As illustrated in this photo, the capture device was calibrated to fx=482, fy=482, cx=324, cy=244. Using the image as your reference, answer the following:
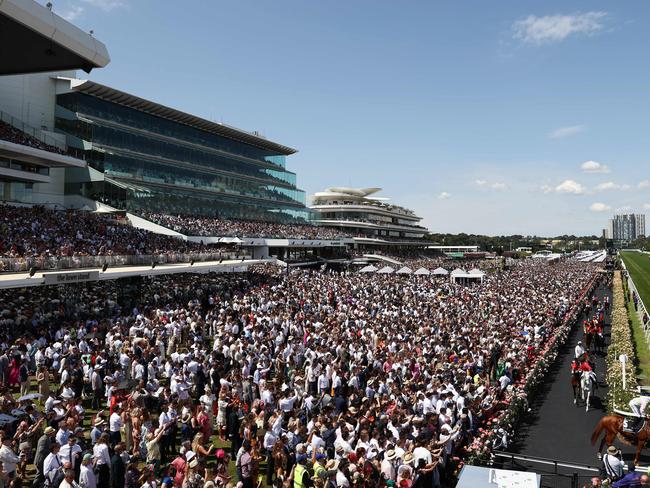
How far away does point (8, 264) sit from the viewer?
19625 millimetres

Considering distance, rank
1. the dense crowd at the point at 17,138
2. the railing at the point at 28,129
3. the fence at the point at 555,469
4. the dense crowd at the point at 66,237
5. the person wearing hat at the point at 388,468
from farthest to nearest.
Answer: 1. the railing at the point at 28,129
2. the dense crowd at the point at 17,138
3. the dense crowd at the point at 66,237
4. the fence at the point at 555,469
5. the person wearing hat at the point at 388,468

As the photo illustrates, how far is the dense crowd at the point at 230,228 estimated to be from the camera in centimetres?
4728

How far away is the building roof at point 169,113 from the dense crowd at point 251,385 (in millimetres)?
28636

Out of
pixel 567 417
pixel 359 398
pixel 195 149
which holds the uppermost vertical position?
pixel 195 149

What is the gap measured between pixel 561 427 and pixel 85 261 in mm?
20687

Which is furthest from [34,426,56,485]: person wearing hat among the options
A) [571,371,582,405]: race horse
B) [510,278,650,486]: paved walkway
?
[571,371,582,405]: race horse

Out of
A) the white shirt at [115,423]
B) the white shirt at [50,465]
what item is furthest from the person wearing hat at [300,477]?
the white shirt at [115,423]

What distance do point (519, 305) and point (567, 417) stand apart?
558 inches

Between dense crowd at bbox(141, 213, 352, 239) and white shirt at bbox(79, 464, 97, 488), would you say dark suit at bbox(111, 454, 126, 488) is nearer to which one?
white shirt at bbox(79, 464, 97, 488)

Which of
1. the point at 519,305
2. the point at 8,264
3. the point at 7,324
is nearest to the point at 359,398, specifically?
the point at 7,324

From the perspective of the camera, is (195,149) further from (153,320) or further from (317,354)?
(317,354)

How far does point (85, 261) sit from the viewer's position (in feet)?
74.9

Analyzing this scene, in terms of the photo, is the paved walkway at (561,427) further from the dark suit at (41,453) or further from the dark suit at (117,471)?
the dark suit at (41,453)

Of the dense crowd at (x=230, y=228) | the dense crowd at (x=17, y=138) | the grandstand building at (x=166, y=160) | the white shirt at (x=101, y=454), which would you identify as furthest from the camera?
the dense crowd at (x=230, y=228)
